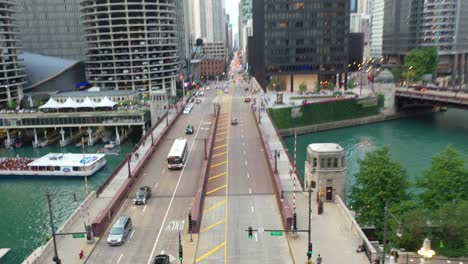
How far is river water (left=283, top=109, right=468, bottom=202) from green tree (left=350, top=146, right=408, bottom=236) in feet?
85.8

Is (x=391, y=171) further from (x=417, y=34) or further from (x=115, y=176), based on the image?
(x=417, y=34)

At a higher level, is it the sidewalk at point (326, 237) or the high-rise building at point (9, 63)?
the high-rise building at point (9, 63)

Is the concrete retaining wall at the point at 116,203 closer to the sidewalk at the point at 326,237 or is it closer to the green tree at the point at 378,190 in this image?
the sidewalk at the point at 326,237

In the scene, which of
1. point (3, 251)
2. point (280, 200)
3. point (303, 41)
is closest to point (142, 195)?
point (280, 200)

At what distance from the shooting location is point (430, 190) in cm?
4250

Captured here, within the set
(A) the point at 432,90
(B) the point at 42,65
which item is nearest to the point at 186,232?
(A) the point at 432,90

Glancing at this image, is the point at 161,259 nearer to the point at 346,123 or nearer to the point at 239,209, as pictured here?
the point at 239,209

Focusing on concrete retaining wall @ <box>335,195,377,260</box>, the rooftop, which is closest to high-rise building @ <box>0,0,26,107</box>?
the rooftop

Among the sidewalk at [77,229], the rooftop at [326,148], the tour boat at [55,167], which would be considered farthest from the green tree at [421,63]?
the sidewalk at [77,229]

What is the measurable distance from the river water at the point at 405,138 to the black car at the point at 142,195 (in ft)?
117

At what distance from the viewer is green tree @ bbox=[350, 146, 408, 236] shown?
42.0 m

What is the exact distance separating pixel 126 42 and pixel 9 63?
40.8 metres

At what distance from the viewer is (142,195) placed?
48031 mm

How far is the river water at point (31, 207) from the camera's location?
169 ft
